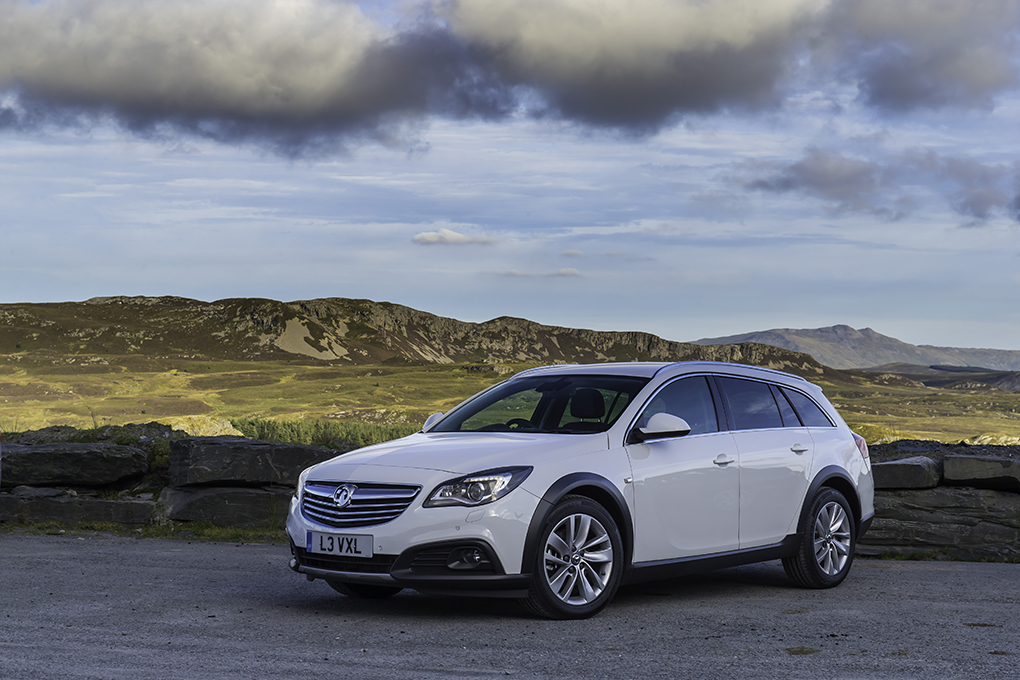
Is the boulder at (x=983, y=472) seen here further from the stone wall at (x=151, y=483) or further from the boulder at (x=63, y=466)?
the boulder at (x=63, y=466)

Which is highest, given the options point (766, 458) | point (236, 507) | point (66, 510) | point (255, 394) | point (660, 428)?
point (660, 428)

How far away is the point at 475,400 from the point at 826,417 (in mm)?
3122

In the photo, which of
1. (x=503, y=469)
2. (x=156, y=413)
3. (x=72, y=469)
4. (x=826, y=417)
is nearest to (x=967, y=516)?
(x=826, y=417)

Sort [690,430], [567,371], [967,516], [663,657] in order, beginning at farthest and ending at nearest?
[967,516]
[567,371]
[690,430]
[663,657]

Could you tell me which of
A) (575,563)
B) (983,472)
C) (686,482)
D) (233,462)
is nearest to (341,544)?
(575,563)

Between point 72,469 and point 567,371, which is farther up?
point 567,371

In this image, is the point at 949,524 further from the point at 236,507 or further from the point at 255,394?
the point at 255,394

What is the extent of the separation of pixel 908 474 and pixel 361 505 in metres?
6.70

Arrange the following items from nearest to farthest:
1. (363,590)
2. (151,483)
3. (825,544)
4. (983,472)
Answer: (363,590), (825,544), (983,472), (151,483)

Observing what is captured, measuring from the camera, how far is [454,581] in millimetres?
6332

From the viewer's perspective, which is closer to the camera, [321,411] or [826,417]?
[826,417]

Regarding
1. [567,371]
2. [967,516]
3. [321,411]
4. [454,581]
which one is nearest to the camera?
[454,581]

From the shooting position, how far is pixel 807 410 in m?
8.88

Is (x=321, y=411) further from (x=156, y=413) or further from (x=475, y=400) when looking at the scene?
(x=475, y=400)
